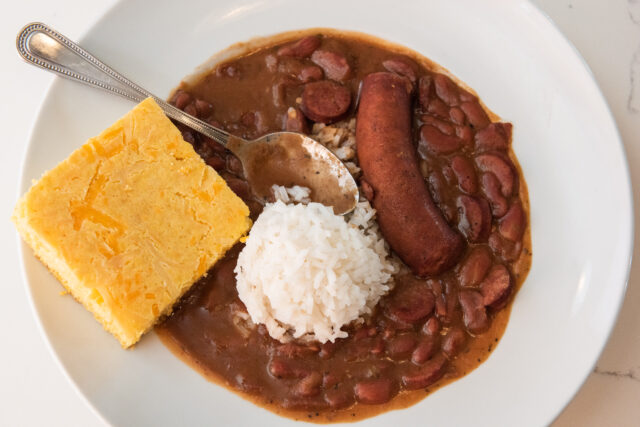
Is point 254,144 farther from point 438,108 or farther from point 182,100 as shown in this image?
point 438,108

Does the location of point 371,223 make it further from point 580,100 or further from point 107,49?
point 107,49

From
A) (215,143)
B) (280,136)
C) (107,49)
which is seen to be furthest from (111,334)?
(107,49)

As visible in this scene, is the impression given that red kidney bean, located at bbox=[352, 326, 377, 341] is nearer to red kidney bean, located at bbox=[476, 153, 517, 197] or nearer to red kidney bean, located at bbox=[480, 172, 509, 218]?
red kidney bean, located at bbox=[480, 172, 509, 218]

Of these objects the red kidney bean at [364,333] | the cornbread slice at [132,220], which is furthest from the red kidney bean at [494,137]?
the cornbread slice at [132,220]

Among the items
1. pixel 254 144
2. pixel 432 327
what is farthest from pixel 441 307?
pixel 254 144

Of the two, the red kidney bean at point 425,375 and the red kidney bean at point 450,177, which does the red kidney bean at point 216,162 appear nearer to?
the red kidney bean at point 450,177

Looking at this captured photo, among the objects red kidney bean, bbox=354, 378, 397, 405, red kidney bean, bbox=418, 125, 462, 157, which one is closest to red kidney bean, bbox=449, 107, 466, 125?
red kidney bean, bbox=418, 125, 462, 157
